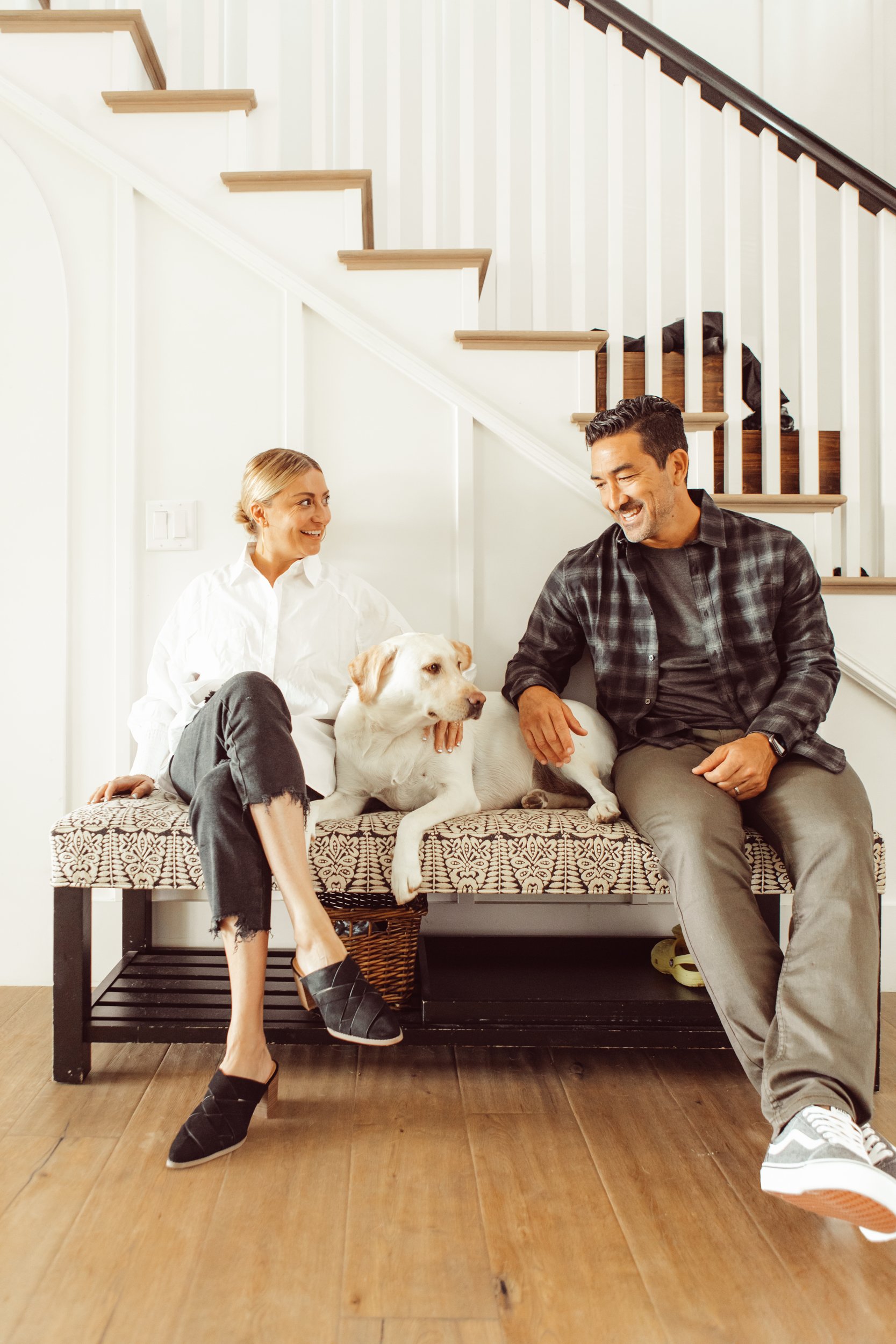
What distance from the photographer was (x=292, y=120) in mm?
3039

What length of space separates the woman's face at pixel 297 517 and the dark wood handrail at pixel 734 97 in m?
1.49

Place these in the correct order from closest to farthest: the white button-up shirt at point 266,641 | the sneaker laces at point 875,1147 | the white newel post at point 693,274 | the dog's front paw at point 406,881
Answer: the sneaker laces at point 875,1147
the dog's front paw at point 406,881
the white button-up shirt at point 266,641
the white newel post at point 693,274

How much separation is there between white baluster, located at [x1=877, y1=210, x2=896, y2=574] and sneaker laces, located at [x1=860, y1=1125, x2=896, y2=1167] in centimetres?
155

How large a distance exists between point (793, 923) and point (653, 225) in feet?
6.03

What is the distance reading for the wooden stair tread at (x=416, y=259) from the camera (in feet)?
7.34

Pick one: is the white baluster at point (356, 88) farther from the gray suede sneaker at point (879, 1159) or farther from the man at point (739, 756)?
the gray suede sneaker at point (879, 1159)

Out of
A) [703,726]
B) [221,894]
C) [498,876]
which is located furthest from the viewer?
[703,726]

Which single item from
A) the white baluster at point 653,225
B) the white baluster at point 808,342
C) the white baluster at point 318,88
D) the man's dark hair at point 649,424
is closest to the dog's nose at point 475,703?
the man's dark hair at point 649,424

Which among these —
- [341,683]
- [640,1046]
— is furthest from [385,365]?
[640,1046]

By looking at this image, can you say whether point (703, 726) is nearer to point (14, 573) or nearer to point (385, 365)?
point (385, 365)

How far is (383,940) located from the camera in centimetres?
178

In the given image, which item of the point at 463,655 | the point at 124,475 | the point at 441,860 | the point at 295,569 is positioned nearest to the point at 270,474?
the point at 295,569

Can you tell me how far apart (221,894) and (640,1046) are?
889 millimetres

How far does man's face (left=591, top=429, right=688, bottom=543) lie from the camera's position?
1862 millimetres
